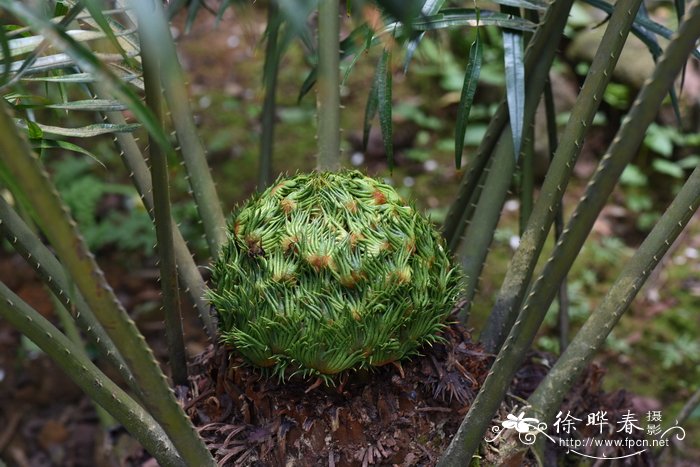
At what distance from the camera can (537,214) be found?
3.54 ft

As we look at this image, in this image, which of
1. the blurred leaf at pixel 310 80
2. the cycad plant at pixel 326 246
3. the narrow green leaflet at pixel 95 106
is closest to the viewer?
the cycad plant at pixel 326 246

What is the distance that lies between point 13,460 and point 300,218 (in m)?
1.81

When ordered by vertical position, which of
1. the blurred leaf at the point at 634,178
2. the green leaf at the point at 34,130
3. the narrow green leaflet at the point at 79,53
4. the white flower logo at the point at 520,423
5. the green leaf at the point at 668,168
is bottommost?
the blurred leaf at the point at 634,178

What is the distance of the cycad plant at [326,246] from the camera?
31.8 inches

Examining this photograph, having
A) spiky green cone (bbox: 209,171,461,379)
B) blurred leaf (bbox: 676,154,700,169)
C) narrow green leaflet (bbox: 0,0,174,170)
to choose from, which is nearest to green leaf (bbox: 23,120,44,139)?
spiky green cone (bbox: 209,171,461,379)

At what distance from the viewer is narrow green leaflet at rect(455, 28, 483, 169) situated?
3.82 ft

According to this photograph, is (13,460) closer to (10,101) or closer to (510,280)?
Result: (10,101)

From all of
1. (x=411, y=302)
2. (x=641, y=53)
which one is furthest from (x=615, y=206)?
(x=411, y=302)

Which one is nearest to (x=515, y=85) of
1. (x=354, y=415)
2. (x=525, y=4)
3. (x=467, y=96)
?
(x=467, y=96)

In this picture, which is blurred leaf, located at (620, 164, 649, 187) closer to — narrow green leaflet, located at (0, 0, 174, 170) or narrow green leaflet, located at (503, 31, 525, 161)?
narrow green leaflet, located at (503, 31, 525, 161)

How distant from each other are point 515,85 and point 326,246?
0.41 meters

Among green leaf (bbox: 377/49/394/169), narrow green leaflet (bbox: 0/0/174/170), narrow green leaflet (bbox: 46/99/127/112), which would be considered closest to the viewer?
narrow green leaflet (bbox: 0/0/174/170)

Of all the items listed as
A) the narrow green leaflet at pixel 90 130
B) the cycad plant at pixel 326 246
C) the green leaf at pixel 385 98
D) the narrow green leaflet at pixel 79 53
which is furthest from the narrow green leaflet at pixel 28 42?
the green leaf at pixel 385 98

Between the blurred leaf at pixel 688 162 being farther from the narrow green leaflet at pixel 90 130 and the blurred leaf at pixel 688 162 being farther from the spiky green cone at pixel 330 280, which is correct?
the narrow green leaflet at pixel 90 130
